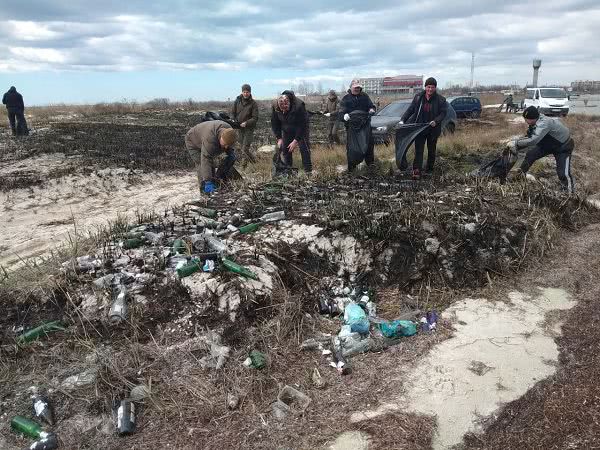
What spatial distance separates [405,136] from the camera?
7.19m

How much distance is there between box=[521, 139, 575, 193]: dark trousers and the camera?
6.34m

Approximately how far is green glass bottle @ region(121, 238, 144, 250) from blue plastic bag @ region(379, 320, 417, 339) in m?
2.45

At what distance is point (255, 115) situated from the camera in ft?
28.5

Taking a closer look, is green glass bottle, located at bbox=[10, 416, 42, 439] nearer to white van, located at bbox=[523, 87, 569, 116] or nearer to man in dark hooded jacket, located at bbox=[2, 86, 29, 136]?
man in dark hooded jacket, located at bbox=[2, 86, 29, 136]

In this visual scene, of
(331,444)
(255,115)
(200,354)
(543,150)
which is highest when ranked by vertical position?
(255,115)

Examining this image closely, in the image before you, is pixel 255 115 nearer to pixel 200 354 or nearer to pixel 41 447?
pixel 200 354

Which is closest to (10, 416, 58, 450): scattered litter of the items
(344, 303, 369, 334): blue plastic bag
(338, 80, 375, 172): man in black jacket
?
(344, 303, 369, 334): blue plastic bag

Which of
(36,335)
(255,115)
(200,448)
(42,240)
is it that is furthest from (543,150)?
(42,240)

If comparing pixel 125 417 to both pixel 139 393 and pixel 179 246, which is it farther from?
pixel 179 246

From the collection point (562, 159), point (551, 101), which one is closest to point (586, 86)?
point (551, 101)

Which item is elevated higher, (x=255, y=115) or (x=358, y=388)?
(x=255, y=115)

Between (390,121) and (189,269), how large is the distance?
25.4ft

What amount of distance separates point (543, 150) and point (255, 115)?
4945mm

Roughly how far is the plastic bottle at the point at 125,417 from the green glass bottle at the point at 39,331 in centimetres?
93
